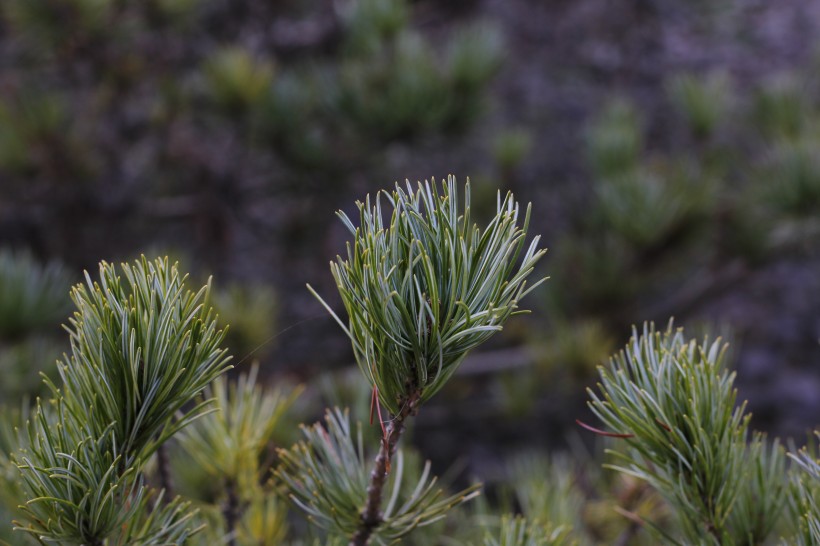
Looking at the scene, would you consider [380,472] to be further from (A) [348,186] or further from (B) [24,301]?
(A) [348,186]

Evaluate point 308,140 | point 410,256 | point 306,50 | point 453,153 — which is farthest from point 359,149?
point 410,256

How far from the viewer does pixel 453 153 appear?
4.55 feet

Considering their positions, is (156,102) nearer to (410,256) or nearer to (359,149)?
(359,149)

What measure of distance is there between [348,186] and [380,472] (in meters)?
0.70

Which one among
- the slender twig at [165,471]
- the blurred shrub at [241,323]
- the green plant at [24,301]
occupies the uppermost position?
the green plant at [24,301]

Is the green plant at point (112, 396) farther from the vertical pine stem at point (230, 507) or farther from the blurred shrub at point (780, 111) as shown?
the blurred shrub at point (780, 111)

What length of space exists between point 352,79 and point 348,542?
59 cm

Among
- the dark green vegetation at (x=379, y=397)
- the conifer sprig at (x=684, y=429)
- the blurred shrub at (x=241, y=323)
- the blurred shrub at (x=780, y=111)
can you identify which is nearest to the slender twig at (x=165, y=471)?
the dark green vegetation at (x=379, y=397)

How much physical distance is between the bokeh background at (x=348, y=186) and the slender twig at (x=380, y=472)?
0.80 feet

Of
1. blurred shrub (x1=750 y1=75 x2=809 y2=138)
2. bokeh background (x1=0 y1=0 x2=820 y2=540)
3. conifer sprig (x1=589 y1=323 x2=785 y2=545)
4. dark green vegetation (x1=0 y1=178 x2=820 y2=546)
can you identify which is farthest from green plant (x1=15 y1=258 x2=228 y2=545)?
blurred shrub (x1=750 y1=75 x2=809 y2=138)

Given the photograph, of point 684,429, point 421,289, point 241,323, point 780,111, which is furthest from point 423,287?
point 780,111

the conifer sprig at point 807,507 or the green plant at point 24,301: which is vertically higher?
the green plant at point 24,301

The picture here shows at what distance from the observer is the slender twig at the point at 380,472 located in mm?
216

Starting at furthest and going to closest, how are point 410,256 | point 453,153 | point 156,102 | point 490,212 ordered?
point 453,153, point 490,212, point 156,102, point 410,256
